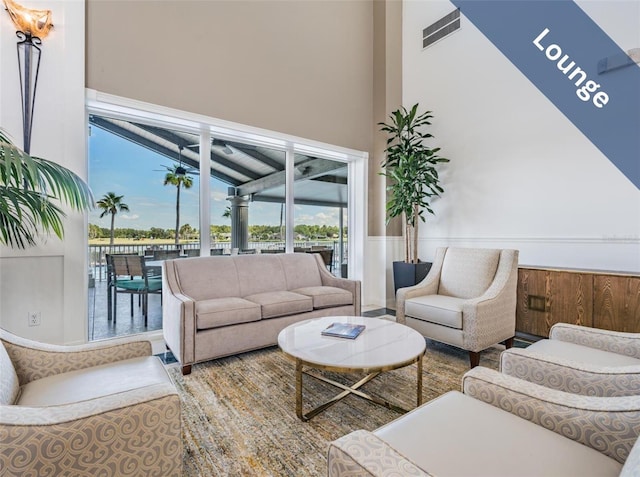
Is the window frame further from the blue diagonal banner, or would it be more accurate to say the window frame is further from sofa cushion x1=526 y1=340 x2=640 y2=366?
sofa cushion x1=526 y1=340 x2=640 y2=366

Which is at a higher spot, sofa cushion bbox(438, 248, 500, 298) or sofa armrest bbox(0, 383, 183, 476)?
sofa cushion bbox(438, 248, 500, 298)

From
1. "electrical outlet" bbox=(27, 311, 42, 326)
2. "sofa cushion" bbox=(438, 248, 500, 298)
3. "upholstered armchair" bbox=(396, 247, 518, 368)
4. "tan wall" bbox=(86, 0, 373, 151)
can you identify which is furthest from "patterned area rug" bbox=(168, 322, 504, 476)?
→ "tan wall" bbox=(86, 0, 373, 151)

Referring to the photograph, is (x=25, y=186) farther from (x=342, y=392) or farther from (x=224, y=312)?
(x=342, y=392)

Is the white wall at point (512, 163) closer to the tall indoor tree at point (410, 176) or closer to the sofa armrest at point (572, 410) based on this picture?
the tall indoor tree at point (410, 176)

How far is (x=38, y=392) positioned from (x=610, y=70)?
188 inches

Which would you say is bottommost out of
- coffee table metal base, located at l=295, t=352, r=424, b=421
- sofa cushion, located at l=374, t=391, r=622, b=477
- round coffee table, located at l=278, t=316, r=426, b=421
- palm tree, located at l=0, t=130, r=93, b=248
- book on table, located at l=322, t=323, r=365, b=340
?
coffee table metal base, located at l=295, t=352, r=424, b=421

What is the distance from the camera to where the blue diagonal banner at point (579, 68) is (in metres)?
2.94

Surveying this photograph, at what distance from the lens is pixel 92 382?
1.38 meters

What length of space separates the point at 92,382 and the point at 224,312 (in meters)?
1.29

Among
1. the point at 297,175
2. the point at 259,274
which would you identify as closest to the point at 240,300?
the point at 259,274

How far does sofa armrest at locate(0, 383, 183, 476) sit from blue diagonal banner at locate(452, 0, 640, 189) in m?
3.97

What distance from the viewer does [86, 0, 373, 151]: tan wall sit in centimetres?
298

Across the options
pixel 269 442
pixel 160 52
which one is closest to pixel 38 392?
pixel 269 442

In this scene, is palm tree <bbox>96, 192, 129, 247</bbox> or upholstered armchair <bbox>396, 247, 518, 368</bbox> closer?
upholstered armchair <bbox>396, 247, 518, 368</bbox>
